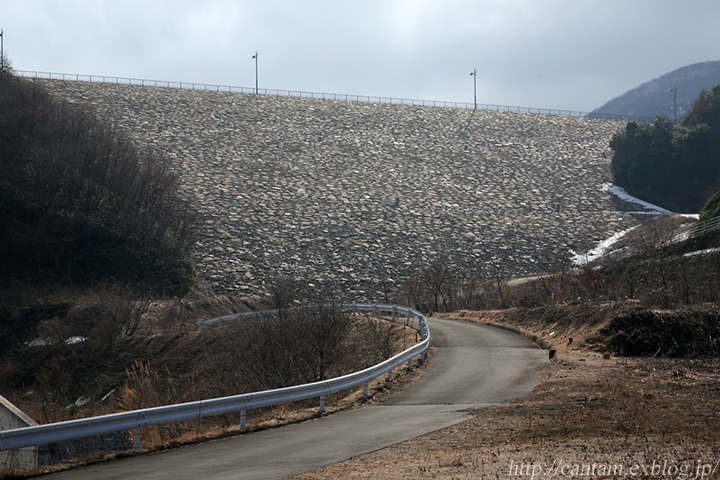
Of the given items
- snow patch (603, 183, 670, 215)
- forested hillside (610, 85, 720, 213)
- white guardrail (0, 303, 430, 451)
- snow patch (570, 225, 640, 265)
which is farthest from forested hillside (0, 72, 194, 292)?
forested hillside (610, 85, 720, 213)

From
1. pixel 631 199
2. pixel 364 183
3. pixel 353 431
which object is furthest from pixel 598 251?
pixel 353 431

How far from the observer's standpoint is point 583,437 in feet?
30.8

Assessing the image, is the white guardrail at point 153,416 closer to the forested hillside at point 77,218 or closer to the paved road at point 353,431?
the paved road at point 353,431

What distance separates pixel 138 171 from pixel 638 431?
140ft

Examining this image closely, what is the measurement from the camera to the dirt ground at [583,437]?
24.9 feet

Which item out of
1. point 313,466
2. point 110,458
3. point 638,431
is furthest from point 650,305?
point 110,458

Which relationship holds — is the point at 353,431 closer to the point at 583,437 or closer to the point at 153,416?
the point at 153,416

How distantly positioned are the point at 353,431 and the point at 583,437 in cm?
391

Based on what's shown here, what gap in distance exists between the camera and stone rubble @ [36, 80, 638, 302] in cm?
4900

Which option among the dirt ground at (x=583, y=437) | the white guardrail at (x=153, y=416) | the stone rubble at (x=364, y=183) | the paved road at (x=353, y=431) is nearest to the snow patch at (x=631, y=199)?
the stone rubble at (x=364, y=183)

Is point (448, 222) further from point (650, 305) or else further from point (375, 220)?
point (650, 305)

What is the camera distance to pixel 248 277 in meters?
44.5

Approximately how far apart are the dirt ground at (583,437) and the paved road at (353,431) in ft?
2.00

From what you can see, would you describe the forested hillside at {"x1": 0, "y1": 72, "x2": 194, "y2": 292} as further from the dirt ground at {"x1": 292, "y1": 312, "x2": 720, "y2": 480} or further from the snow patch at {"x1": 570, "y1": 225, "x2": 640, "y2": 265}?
the snow patch at {"x1": 570, "y1": 225, "x2": 640, "y2": 265}
